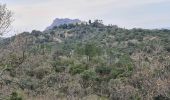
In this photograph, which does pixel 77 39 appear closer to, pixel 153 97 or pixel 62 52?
pixel 62 52

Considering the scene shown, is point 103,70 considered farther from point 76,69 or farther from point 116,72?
point 116,72

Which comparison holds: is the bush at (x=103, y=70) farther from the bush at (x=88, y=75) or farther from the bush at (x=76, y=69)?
the bush at (x=88, y=75)

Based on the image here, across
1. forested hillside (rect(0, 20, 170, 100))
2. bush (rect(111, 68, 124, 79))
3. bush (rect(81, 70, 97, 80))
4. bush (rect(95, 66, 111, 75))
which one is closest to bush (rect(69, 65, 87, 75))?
forested hillside (rect(0, 20, 170, 100))

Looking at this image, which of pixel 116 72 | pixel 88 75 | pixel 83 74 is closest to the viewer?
pixel 88 75

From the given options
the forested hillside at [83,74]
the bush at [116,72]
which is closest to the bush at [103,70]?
the forested hillside at [83,74]

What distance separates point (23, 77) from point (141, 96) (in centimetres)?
1622

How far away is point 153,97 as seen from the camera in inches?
1598

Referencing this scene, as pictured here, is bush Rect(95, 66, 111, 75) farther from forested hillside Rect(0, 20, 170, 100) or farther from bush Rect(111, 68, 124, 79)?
bush Rect(111, 68, 124, 79)

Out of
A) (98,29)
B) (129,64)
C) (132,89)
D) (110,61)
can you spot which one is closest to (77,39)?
(98,29)

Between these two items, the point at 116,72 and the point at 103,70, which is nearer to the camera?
the point at 116,72

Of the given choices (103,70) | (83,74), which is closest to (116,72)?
(103,70)

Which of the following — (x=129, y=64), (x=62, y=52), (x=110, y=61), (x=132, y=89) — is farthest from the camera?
(x=62, y=52)

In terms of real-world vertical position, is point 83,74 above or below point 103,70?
above

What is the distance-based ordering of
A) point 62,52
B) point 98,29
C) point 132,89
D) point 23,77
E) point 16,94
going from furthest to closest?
point 98,29 < point 62,52 < point 23,77 < point 132,89 < point 16,94
